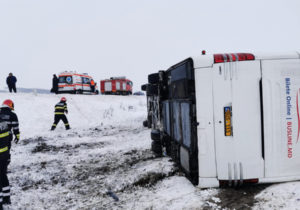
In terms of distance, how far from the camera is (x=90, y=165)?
6.99m

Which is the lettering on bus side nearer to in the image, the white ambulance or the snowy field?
the white ambulance

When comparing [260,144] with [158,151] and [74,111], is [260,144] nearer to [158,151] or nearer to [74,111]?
[158,151]

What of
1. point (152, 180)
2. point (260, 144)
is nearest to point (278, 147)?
point (260, 144)

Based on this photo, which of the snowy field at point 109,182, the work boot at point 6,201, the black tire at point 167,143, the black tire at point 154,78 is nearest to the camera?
the snowy field at point 109,182

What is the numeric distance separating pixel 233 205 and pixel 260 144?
42.6 inches

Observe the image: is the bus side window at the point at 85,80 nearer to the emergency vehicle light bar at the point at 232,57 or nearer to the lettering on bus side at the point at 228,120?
the emergency vehicle light bar at the point at 232,57

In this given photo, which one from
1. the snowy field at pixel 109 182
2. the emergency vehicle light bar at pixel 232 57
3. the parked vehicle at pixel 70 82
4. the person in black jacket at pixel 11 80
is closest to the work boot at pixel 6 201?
the snowy field at pixel 109 182

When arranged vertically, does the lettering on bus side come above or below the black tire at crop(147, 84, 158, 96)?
below

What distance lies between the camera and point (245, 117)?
3891 mm

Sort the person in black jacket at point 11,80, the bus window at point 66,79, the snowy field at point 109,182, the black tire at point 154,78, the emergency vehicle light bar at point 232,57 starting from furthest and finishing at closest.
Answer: the bus window at point 66,79, the person in black jacket at point 11,80, the black tire at point 154,78, the emergency vehicle light bar at point 232,57, the snowy field at point 109,182

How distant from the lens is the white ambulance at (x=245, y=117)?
3842 millimetres

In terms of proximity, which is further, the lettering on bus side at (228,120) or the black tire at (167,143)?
the black tire at (167,143)

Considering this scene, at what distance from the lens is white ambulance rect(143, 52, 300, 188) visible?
3842 millimetres

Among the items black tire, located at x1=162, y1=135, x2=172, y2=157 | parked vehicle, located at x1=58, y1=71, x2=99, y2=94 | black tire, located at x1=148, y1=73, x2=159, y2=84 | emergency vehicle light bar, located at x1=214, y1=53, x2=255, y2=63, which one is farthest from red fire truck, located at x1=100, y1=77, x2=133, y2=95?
emergency vehicle light bar, located at x1=214, y1=53, x2=255, y2=63
